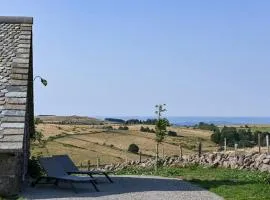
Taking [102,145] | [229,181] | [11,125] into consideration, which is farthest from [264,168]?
[102,145]

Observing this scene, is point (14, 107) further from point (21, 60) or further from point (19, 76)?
point (21, 60)

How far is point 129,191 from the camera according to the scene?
15922 millimetres

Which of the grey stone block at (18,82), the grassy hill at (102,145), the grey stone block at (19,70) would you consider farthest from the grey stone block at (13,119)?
the grassy hill at (102,145)

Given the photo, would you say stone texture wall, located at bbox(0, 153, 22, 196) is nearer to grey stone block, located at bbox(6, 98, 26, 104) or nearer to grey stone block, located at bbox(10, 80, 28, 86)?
grey stone block, located at bbox(6, 98, 26, 104)

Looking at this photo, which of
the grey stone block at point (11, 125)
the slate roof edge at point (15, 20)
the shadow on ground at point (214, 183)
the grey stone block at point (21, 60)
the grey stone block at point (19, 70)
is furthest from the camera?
the slate roof edge at point (15, 20)

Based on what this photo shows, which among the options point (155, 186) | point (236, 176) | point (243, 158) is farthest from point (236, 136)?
point (155, 186)

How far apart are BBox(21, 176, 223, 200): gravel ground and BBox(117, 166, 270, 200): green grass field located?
0.49 meters

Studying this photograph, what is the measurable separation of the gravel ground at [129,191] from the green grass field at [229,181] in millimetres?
490

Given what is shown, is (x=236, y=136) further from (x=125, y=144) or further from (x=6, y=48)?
(x=6, y=48)

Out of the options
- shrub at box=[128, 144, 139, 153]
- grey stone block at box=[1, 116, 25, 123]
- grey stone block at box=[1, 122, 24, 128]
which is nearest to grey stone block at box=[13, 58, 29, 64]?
grey stone block at box=[1, 116, 25, 123]

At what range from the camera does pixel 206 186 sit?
56.6 ft

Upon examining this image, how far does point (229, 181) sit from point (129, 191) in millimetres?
4128

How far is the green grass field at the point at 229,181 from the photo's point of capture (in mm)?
15047

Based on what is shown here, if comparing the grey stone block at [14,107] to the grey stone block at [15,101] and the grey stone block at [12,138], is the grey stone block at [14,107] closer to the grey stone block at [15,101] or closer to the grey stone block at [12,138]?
the grey stone block at [15,101]
